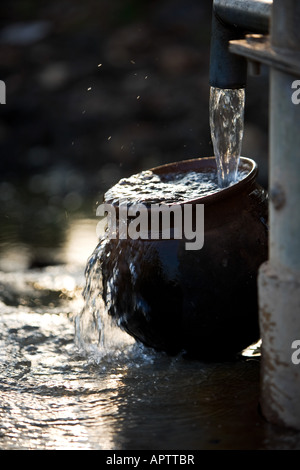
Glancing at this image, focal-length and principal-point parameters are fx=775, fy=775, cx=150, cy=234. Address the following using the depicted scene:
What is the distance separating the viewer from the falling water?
9.73ft

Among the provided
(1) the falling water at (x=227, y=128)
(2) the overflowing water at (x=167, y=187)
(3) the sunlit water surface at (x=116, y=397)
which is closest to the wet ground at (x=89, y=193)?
(3) the sunlit water surface at (x=116, y=397)

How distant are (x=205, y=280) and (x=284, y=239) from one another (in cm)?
62

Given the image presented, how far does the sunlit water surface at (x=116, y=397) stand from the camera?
7.46 feet

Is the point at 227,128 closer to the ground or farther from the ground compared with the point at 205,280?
farther from the ground

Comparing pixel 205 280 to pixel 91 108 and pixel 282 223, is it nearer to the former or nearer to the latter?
pixel 282 223

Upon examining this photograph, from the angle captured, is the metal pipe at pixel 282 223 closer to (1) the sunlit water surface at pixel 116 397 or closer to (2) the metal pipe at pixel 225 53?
(1) the sunlit water surface at pixel 116 397

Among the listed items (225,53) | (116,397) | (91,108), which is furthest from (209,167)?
(91,108)

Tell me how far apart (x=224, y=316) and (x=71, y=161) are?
4.21 metres

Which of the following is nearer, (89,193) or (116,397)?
(116,397)

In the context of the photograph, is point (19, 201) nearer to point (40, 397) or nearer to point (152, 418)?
point (40, 397)

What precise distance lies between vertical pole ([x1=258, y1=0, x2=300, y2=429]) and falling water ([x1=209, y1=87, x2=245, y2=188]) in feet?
2.74

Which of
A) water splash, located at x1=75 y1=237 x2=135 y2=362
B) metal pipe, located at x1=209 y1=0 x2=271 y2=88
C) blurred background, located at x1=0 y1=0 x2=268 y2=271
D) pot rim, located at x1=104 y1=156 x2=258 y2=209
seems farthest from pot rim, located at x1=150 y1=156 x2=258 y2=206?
blurred background, located at x1=0 y1=0 x2=268 y2=271

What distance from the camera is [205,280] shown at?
8.78 ft

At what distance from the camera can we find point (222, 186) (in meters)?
2.95
